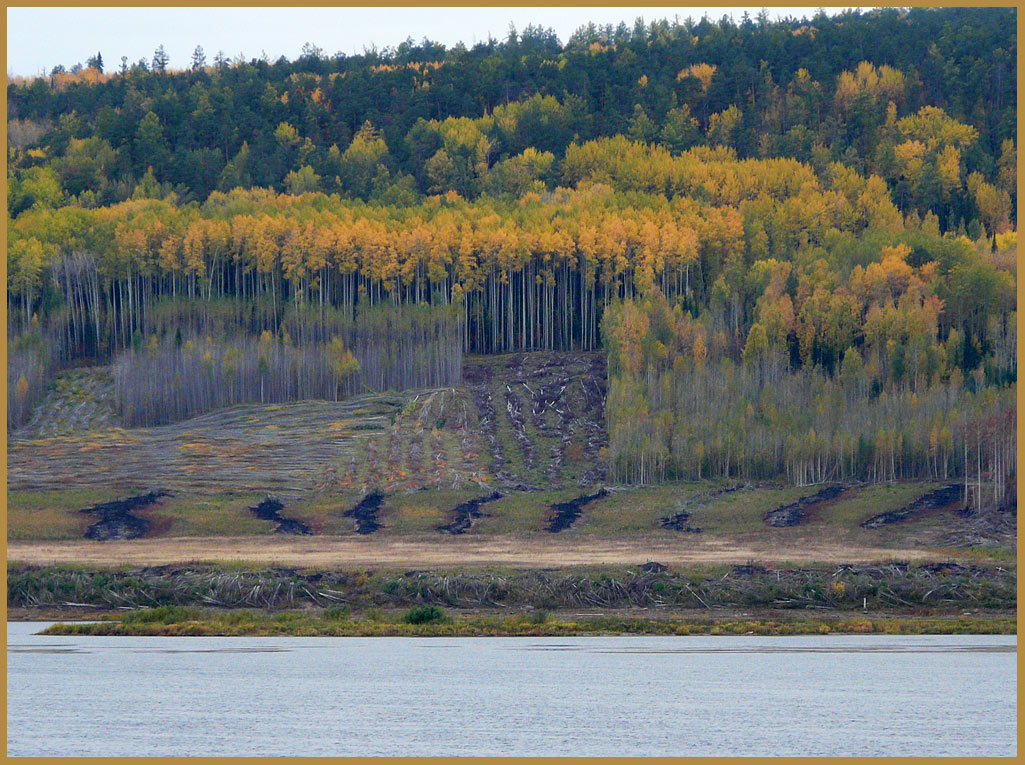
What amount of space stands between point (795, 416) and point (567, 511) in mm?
17352

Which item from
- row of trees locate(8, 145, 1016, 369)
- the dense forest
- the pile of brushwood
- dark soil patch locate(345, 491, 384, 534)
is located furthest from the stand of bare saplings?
the pile of brushwood

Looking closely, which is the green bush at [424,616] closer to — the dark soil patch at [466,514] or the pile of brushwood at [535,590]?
the pile of brushwood at [535,590]

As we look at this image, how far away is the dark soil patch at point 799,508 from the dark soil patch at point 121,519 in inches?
1323

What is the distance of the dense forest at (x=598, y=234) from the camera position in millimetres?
85125

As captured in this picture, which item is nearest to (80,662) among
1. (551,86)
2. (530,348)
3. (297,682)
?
(297,682)

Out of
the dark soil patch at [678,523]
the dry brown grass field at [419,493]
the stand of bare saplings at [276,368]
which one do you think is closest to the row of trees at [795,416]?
the dry brown grass field at [419,493]

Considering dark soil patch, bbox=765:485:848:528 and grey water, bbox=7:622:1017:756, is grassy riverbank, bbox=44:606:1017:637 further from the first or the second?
dark soil patch, bbox=765:485:848:528

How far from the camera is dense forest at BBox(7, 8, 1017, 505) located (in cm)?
8512

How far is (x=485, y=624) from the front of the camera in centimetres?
4434

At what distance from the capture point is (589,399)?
92312 millimetres

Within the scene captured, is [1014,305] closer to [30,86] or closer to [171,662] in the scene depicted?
[171,662]

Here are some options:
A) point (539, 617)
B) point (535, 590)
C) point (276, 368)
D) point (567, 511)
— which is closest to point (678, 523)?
point (567, 511)

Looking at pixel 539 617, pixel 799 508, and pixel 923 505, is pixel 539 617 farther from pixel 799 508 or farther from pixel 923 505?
pixel 923 505

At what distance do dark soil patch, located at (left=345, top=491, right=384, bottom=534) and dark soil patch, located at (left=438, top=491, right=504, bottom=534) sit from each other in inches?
151
